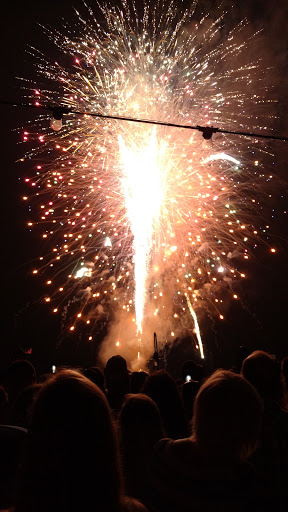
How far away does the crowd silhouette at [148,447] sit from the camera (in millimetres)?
1262

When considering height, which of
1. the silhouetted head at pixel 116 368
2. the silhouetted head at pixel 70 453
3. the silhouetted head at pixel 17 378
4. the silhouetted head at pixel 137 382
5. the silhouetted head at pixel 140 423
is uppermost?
the silhouetted head at pixel 70 453

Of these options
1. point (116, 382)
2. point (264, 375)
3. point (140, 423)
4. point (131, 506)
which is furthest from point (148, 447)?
point (116, 382)

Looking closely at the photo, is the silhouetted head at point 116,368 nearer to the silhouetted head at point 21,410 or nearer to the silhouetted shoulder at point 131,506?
the silhouetted head at point 21,410

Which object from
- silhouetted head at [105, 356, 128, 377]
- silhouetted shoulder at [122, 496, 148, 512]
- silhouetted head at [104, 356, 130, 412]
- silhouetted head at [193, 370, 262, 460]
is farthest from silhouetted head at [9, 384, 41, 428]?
silhouetted shoulder at [122, 496, 148, 512]

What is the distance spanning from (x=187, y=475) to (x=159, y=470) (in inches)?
7.7

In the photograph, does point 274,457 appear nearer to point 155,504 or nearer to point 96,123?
point 155,504

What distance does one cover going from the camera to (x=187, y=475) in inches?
74.6

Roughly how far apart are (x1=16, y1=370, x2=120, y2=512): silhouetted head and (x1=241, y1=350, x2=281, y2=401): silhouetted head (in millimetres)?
2072

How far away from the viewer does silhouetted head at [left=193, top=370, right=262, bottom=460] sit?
194 centimetres

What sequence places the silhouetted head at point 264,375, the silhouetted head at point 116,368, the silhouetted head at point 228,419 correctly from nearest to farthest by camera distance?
the silhouetted head at point 228,419 < the silhouetted head at point 264,375 < the silhouetted head at point 116,368

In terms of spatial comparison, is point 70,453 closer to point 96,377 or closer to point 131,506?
point 131,506

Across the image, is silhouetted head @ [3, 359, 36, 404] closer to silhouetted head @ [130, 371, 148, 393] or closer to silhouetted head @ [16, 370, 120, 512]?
silhouetted head @ [130, 371, 148, 393]

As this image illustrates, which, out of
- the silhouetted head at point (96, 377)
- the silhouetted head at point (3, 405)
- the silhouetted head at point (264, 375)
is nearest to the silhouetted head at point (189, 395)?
the silhouetted head at point (264, 375)

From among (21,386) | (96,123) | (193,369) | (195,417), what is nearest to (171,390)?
(195,417)
